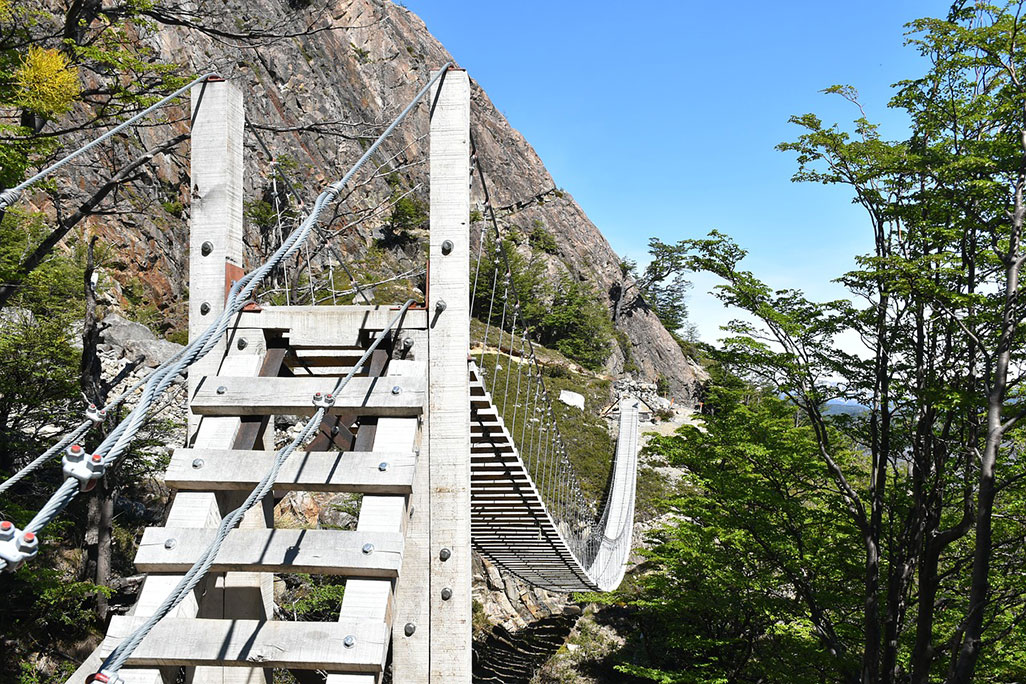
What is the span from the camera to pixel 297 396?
7.83 feet

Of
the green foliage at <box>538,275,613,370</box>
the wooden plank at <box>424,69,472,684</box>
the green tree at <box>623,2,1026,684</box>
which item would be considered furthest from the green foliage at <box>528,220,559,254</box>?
the wooden plank at <box>424,69,472,684</box>

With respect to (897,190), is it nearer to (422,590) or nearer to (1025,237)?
(1025,237)

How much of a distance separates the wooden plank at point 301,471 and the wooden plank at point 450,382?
1.20 feet

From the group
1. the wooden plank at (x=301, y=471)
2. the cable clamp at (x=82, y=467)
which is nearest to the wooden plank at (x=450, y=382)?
the wooden plank at (x=301, y=471)

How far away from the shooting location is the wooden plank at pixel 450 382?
253 centimetres

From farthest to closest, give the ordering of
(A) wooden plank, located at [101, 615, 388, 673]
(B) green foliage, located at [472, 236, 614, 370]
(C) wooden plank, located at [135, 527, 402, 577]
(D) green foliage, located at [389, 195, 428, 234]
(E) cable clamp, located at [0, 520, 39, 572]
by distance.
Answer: (D) green foliage, located at [389, 195, 428, 234] → (B) green foliage, located at [472, 236, 614, 370] → (C) wooden plank, located at [135, 527, 402, 577] → (A) wooden plank, located at [101, 615, 388, 673] → (E) cable clamp, located at [0, 520, 39, 572]

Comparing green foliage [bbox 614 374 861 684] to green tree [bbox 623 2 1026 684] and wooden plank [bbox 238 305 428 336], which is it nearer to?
green tree [bbox 623 2 1026 684]

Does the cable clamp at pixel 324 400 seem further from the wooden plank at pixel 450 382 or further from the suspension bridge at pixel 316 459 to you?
the wooden plank at pixel 450 382

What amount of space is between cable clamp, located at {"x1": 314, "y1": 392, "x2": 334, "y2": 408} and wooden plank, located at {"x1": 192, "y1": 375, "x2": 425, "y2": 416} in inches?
7.2

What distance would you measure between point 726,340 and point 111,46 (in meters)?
6.26

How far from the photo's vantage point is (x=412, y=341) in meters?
2.66

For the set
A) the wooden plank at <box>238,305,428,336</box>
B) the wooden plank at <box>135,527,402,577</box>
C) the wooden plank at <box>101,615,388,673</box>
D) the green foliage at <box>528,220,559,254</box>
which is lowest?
the wooden plank at <box>101,615,388,673</box>

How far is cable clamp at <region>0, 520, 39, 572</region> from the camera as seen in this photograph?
120 cm

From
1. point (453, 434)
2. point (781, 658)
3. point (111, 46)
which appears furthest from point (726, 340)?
point (111, 46)
